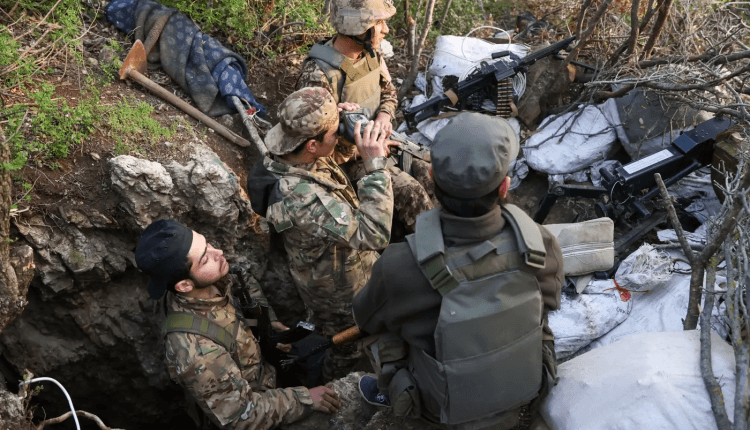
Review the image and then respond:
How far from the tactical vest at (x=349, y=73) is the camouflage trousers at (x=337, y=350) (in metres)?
1.43

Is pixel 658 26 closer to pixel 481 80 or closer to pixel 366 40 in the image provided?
pixel 481 80

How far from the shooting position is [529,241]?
201 cm

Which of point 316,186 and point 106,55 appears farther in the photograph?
point 106,55

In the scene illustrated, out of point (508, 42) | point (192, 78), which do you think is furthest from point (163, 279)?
point (508, 42)

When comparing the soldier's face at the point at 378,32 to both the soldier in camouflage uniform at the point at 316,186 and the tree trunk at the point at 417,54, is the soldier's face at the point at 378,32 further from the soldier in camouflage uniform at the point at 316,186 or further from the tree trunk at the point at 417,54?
the soldier in camouflage uniform at the point at 316,186

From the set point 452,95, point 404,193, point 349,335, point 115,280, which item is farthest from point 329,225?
point 452,95

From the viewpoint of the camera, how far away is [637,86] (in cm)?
410

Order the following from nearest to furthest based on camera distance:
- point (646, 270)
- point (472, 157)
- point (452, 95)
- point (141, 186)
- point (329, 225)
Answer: point (472, 157), point (329, 225), point (646, 270), point (141, 186), point (452, 95)

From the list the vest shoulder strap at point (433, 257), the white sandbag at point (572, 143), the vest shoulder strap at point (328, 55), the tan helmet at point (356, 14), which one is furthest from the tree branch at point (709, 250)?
the vest shoulder strap at point (328, 55)

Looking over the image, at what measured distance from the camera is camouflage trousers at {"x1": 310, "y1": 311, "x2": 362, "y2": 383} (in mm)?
3727

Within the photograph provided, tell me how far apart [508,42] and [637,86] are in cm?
149

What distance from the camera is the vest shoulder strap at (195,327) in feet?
9.50

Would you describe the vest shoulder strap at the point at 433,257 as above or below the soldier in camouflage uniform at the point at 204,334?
above

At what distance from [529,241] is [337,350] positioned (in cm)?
211
